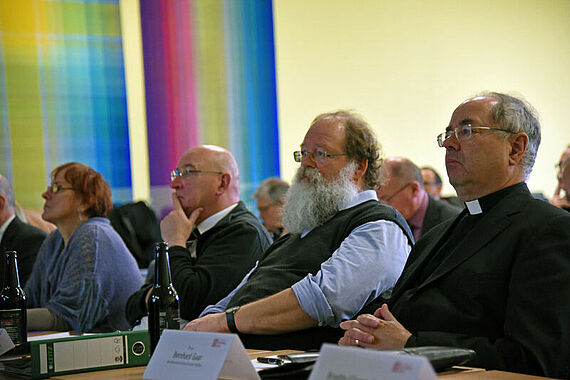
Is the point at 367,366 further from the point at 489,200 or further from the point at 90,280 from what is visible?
the point at 90,280

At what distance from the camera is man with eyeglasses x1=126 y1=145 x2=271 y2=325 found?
10.5 ft

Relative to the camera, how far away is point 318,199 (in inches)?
111

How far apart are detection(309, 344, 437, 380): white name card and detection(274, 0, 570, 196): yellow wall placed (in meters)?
5.69

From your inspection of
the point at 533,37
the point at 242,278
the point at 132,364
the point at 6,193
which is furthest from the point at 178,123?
the point at 132,364

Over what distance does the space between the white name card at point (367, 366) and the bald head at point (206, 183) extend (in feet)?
7.98

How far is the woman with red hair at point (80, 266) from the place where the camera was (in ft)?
11.4

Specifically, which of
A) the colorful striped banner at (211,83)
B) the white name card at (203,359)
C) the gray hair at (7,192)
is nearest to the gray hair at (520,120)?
the white name card at (203,359)

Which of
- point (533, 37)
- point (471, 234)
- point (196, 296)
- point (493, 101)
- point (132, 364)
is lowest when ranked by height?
point (196, 296)

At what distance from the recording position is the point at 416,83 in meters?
7.52

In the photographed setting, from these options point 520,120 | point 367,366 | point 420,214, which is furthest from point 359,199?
point 420,214

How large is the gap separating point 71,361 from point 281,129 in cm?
521

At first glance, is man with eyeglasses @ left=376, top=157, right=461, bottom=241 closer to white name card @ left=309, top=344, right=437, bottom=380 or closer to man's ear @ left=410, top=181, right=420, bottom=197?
man's ear @ left=410, top=181, right=420, bottom=197

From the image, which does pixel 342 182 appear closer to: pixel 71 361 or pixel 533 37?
pixel 71 361

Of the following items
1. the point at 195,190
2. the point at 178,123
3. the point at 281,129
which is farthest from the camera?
the point at 281,129
